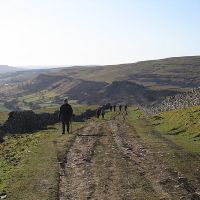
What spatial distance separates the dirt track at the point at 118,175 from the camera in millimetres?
17828

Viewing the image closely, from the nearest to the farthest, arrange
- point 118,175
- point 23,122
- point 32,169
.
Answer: point 118,175 → point 32,169 → point 23,122

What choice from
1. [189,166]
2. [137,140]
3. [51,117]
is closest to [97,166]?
[189,166]

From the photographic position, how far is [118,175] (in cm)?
2112

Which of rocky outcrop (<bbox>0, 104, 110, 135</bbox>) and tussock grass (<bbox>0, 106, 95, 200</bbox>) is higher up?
tussock grass (<bbox>0, 106, 95, 200</bbox>)

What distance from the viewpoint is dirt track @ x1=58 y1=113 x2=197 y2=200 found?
58.5 ft

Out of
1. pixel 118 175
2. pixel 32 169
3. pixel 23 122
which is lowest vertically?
pixel 23 122

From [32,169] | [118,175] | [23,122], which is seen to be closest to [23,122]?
[23,122]

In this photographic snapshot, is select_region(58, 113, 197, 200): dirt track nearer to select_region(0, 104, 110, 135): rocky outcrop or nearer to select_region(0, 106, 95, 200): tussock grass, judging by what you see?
select_region(0, 106, 95, 200): tussock grass

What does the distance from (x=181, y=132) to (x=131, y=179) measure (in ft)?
76.4

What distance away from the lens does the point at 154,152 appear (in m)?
27.8

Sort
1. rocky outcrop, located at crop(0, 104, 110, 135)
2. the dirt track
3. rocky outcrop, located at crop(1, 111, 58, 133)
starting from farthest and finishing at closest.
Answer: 1. rocky outcrop, located at crop(1, 111, 58, 133)
2. rocky outcrop, located at crop(0, 104, 110, 135)
3. the dirt track

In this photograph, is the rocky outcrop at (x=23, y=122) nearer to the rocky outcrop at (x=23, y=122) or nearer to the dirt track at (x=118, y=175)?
the rocky outcrop at (x=23, y=122)

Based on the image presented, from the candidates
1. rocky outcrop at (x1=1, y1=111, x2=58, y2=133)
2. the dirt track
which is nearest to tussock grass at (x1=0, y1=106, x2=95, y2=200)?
the dirt track

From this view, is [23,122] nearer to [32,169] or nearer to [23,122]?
[23,122]
